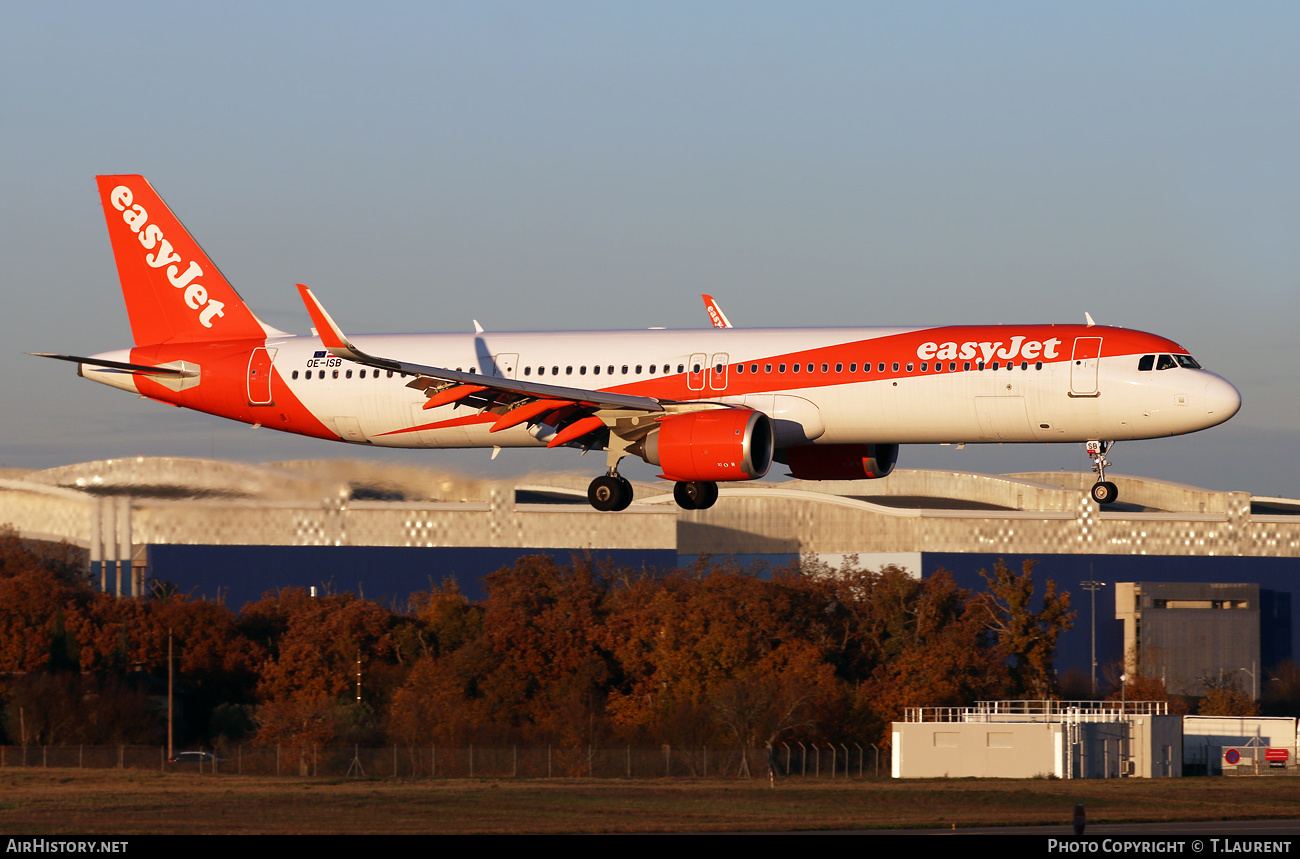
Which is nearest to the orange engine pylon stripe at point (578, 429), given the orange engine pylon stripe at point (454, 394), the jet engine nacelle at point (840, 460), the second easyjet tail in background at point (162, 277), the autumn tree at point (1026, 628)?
the orange engine pylon stripe at point (454, 394)

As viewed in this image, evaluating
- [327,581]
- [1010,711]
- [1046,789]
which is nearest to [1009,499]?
[1010,711]

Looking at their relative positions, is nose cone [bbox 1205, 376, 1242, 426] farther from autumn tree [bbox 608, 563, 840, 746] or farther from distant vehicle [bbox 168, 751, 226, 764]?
distant vehicle [bbox 168, 751, 226, 764]

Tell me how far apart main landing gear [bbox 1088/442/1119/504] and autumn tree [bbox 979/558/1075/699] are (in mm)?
54964

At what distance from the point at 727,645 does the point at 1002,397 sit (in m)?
48.7

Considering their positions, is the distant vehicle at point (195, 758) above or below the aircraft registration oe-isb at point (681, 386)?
below

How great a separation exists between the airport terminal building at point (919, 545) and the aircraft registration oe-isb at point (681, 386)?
3260 cm

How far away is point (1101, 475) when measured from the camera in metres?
44.1

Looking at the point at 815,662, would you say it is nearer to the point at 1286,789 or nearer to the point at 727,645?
the point at 727,645

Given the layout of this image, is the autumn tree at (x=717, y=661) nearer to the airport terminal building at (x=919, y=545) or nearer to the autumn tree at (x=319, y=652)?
the airport terminal building at (x=919, y=545)

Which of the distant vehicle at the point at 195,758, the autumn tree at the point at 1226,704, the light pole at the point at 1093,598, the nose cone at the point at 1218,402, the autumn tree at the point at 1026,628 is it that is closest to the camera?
the nose cone at the point at 1218,402

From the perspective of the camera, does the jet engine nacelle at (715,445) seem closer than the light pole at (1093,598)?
Yes

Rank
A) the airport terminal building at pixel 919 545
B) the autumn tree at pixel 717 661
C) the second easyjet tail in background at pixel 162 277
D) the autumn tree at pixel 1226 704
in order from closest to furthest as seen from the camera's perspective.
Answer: the second easyjet tail in background at pixel 162 277
the autumn tree at pixel 717 661
the airport terminal building at pixel 919 545
the autumn tree at pixel 1226 704

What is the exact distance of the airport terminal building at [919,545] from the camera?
3765 inches

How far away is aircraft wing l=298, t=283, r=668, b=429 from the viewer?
42.1m
